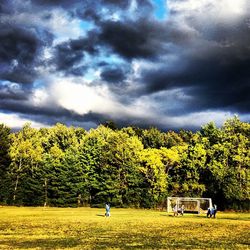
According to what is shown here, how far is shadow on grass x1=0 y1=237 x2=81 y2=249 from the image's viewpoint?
25.1 metres

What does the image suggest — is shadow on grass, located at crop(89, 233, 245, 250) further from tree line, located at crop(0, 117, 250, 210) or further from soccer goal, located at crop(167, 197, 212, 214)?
tree line, located at crop(0, 117, 250, 210)

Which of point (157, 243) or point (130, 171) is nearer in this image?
point (157, 243)

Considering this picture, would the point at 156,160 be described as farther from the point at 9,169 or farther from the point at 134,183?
the point at 9,169

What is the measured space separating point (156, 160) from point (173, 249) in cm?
7366

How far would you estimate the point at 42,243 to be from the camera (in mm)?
26938

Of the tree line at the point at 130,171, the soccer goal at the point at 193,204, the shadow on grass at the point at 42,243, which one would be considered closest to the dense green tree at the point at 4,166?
the tree line at the point at 130,171

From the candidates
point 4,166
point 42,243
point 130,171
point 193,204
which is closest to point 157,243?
point 42,243

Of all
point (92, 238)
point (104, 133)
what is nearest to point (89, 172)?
point (104, 133)

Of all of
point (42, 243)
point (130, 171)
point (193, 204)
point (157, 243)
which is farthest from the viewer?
point (130, 171)

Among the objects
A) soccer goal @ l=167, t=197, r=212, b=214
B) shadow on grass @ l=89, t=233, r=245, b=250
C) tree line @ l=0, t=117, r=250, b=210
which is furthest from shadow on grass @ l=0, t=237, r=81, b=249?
tree line @ l=0, t=117, r=250, b=210

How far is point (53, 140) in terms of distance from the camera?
142750mm

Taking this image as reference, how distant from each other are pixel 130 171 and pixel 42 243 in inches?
2893

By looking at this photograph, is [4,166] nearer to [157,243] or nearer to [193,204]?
[193,204]

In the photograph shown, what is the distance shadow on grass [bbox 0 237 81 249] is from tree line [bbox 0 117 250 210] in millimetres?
64883
